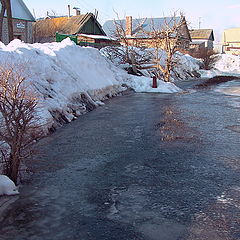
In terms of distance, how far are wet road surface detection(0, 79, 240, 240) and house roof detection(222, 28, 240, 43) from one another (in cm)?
9733

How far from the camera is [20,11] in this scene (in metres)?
30.8

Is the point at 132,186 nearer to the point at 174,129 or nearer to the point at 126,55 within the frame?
the point at 174,129

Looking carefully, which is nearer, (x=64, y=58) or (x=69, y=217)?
(x=69, y=217)

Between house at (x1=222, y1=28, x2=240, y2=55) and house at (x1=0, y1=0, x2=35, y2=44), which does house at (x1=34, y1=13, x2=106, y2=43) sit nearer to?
house at (x1=0, y1=0, x2=35, y2=44)

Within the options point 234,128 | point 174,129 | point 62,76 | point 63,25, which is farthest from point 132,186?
point 63,25

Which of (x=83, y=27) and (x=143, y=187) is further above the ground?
(x=83, y=27)

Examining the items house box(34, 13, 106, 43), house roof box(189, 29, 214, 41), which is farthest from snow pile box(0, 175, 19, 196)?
house roof box(189, 29, 214, 41)

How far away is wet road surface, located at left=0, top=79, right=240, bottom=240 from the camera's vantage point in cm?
409

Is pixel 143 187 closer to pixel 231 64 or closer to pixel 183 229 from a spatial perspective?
pixel 183 229

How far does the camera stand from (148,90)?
67.6 ft

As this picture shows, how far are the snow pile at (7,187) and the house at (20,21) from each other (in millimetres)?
27349

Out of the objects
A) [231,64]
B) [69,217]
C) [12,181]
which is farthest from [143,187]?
[231,64]

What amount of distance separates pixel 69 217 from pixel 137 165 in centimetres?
236

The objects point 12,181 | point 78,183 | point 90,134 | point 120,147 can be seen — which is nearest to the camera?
point 12,181
